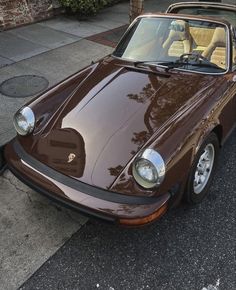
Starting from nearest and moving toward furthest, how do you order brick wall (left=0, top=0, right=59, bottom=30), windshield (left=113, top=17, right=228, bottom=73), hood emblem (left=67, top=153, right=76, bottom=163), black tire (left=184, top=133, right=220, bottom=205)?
hood emblem (left=67, top=153, right=76, bottom=163) < black tire (left=184, top=133, right=220, bottom=205) < windshield (left=113, top=17, right=228, bottom=73) < brick wall (left=0, top=0, right=59, bottom=30)

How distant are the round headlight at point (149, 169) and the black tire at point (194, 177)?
1.56ft

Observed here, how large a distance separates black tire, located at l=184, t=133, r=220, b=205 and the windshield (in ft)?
2.48

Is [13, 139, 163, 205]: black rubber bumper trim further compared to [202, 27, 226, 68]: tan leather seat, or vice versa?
[202, 27, 226, 68]: tan leather seat

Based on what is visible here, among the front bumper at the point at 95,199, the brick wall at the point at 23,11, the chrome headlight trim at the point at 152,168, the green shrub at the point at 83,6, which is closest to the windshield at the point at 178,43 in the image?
the chrome headlight trim at the point at 152,168

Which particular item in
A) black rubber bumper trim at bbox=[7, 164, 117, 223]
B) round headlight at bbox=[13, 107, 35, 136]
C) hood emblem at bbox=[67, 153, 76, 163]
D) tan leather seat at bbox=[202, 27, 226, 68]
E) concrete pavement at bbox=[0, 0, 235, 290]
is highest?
tan leather seat at bbox=[202, 27, 226, 68]

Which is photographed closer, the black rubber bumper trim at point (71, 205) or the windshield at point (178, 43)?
the black rubber bumper trim at point (71, 205)

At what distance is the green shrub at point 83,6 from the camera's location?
8.05m

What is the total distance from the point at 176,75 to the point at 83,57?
10.5ft

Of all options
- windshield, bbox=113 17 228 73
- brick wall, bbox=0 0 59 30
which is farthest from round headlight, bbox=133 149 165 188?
brick wall, bbox=0 0 59 30

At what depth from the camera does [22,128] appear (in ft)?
10.7

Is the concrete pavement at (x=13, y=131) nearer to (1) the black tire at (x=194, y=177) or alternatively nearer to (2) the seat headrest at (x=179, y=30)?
(1) the black tire at (x=194, y=177)

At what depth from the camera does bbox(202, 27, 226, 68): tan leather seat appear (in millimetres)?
3768

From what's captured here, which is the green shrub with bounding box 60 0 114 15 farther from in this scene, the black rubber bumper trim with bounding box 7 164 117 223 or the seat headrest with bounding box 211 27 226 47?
the black rubber bumper trim with bounding box 7 164 117 223

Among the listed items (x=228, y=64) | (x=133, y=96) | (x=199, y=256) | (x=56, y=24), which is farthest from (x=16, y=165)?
(x=56, y=24)
